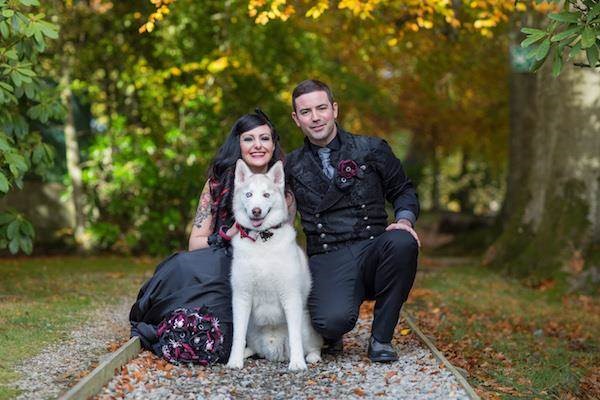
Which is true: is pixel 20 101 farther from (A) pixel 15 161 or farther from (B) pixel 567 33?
(B) pixel 567 33

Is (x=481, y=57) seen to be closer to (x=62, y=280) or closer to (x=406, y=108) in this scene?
(x=406, y=108)

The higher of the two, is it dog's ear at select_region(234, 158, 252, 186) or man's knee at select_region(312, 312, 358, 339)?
dog's ear at select_region(234, 158, 252, 186)

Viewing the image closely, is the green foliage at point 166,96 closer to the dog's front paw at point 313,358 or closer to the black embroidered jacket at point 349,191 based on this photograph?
the black embroidered jacket at point 349,191

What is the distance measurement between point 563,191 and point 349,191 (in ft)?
19.1

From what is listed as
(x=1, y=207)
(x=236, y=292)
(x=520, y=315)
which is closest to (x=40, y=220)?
(x=1, y=207)

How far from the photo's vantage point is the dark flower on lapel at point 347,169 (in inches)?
218

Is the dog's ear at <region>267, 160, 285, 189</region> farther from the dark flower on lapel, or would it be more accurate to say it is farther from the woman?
the dark flower on lapel

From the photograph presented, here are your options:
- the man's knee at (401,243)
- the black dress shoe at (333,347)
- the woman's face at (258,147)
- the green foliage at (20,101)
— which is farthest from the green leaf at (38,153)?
the man's knee at (401,243)

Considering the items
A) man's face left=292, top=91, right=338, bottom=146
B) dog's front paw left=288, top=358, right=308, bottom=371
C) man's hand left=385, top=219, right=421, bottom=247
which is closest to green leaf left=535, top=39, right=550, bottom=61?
man's hand left=385, top=219, right=421, bottom=247

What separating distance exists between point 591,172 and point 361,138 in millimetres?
5566

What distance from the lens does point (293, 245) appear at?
505 centimetres

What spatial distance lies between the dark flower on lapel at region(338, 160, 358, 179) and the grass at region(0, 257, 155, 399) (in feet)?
7.86

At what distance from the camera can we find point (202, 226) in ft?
19.6

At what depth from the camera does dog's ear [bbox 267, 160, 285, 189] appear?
Answer: 5.02 metres
